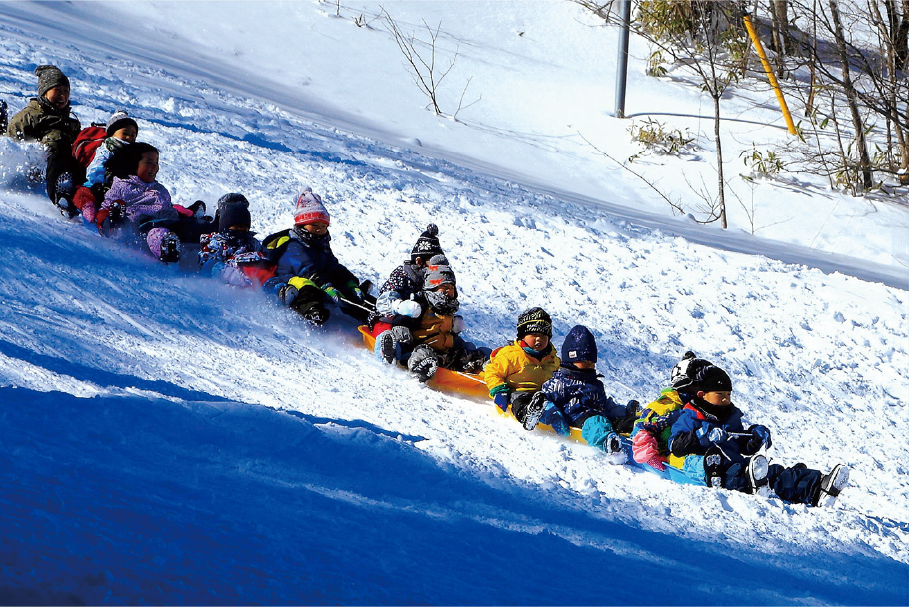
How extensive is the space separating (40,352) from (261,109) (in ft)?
21.6

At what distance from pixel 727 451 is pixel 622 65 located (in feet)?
33.1

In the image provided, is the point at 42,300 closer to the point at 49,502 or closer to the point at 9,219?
the point at 9,219

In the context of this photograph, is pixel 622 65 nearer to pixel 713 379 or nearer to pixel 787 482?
pixel 713 379

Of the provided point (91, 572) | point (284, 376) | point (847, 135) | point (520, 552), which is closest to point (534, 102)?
point (847, 135)

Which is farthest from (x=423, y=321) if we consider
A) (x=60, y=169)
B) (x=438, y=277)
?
(x=60, y=169)

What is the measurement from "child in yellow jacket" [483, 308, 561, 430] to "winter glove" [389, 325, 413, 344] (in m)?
0.56

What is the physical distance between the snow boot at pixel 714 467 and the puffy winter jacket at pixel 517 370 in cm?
115

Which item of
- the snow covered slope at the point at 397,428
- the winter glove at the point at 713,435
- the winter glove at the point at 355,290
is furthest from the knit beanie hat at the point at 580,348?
the winter glove at the point at 355,290

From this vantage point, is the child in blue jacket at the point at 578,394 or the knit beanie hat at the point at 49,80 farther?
the knit beanie hat at the point at 49,80

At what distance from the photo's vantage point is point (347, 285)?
6477 millimetres

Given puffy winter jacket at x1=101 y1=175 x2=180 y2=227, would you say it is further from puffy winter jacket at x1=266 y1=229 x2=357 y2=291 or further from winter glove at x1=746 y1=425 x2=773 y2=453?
winter glove at x1=746 y1=425 x2=773 y2=453

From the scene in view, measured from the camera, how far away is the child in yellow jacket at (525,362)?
5.36m

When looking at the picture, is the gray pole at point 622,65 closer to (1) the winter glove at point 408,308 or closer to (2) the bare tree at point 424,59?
(2) the bare tree at point 424,59

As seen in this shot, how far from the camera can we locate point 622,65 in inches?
543
